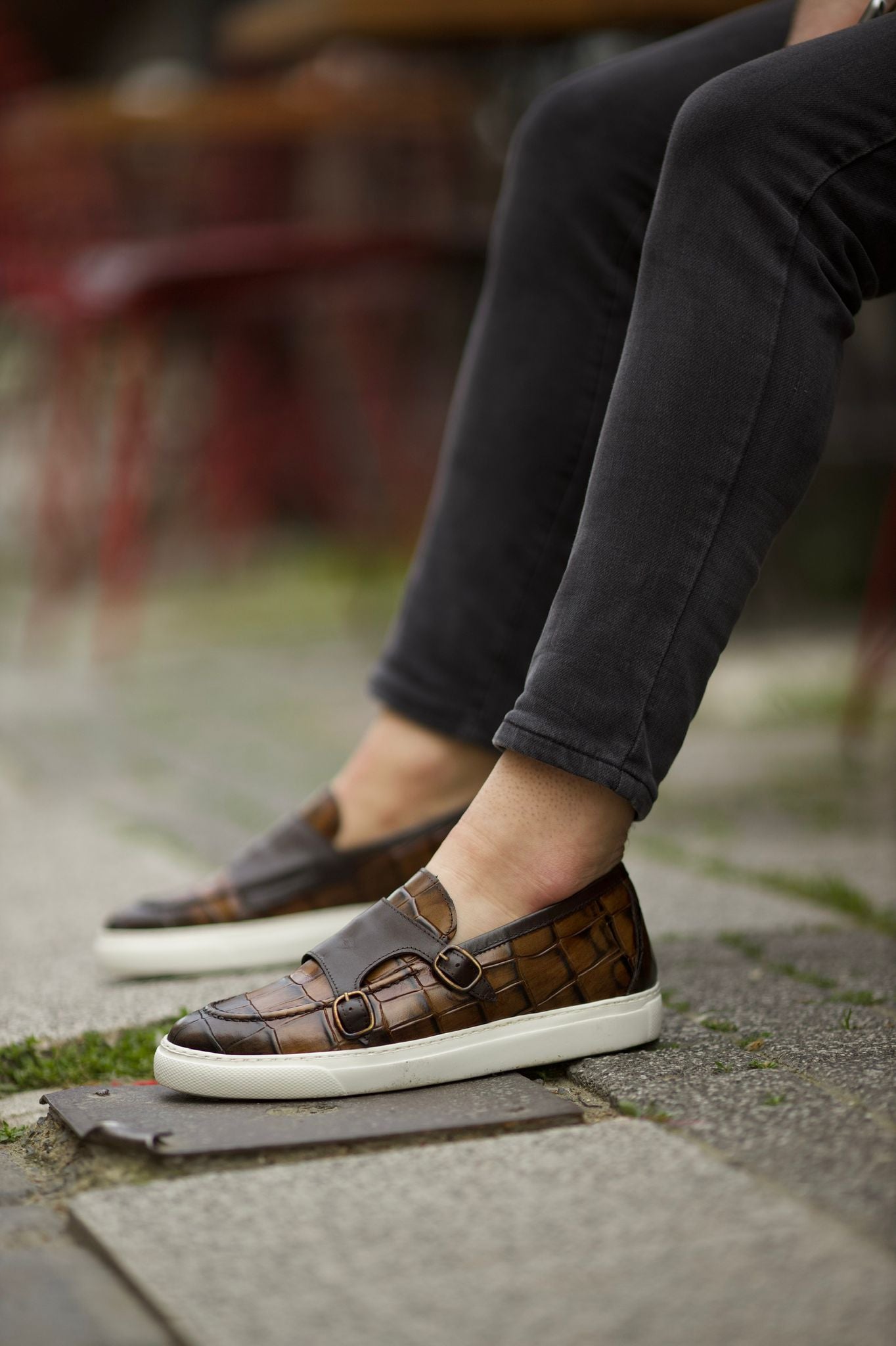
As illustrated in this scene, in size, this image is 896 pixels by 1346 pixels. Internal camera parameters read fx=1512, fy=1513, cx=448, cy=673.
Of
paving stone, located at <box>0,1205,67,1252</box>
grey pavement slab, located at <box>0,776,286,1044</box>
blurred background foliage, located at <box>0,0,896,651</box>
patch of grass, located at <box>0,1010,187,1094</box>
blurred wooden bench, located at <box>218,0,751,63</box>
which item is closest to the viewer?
paving stone, located at <box>0,1205,67,1252</box>

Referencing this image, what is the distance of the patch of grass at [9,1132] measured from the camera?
0.87 meters

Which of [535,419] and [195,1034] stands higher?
[535,419]

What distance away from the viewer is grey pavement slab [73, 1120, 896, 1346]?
616mm

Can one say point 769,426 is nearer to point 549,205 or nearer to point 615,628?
point 615,628

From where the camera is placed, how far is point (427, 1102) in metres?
0.86

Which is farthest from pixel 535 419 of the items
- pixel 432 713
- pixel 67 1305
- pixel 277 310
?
Result: pixel 277 310

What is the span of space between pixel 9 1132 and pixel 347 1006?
0.21 m

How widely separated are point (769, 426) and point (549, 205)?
41 cm

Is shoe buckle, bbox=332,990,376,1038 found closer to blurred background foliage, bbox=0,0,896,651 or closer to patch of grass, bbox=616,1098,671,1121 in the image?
patch of grass, bbox=616,1098,671,1121

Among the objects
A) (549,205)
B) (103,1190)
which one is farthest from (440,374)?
(103,1190)

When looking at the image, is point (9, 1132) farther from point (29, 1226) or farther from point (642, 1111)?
point (642, 1111)

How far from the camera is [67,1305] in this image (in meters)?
0.67

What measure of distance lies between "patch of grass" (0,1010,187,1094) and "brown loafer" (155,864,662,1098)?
107 mm

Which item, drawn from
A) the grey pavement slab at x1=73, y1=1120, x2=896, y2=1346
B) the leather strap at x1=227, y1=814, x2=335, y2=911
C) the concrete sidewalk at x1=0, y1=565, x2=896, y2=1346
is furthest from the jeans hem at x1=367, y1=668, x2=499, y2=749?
the grey pavement slab at x1=73, y1=1120, x2=896, y2=1346
